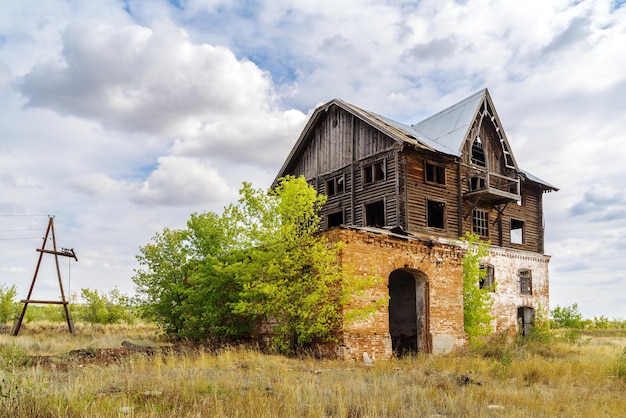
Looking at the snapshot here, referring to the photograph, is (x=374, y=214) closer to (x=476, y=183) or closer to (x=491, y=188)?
(x=491, y=188)

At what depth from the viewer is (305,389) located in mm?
8305

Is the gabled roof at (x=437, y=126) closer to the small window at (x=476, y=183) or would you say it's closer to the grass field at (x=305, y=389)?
the small window at (x=476, y=183)

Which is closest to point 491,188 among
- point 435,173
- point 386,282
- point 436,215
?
point 435,173

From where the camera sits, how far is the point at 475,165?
26203 mm

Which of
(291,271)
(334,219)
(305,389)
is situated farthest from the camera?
(334,219)

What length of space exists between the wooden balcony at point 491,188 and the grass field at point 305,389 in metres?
11.6

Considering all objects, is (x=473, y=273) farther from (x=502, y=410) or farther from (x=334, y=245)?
(x=502, y=410)

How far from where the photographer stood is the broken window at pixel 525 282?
1107 inches

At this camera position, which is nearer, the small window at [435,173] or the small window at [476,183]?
the small window at [435,173]

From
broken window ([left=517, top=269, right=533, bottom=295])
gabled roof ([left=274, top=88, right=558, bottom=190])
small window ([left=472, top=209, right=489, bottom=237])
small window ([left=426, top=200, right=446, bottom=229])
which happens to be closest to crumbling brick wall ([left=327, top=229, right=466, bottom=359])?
gabled roof ([left=274, top=88, right=558, bottom=190])

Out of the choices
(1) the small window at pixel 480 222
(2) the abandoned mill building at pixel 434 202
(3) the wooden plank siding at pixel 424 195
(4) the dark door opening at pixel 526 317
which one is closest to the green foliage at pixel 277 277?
(2) the abandoned mill building at pixel 434 202

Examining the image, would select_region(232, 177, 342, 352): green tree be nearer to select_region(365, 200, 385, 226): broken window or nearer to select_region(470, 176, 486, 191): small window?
select_region(365, 200, 385, 226): broken window

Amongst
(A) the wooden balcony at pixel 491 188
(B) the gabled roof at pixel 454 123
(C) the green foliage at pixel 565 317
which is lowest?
(C) the green foliage at pixel 565 317

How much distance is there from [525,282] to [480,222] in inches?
200
